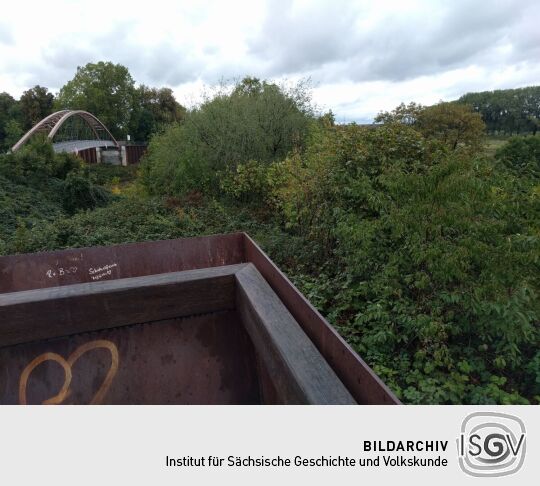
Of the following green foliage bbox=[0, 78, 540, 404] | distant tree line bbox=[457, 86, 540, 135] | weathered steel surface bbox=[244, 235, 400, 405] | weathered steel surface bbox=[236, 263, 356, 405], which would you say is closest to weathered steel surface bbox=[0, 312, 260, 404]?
weathered steel surface bbox=[236, 263, 356, 405]

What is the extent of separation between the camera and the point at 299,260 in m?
6.26

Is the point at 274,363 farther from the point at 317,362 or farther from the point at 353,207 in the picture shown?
the point at 353,207

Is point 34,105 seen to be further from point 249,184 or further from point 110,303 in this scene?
point 110,303

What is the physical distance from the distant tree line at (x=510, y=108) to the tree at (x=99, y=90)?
47.4 metres

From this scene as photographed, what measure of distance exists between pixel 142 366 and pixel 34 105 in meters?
61.7

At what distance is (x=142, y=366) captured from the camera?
337 cm

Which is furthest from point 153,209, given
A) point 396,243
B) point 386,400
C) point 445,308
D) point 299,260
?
point 386,400

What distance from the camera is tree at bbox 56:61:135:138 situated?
175 feet

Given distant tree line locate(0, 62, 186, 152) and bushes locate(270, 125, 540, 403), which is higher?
distant tree line locate(0, 62, 186, 152)

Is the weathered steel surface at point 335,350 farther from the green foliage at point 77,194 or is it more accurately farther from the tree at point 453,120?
the tree at point 453,120

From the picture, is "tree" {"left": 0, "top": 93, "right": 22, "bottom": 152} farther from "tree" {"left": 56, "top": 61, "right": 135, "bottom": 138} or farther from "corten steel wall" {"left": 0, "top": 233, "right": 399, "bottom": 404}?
"corten steel wall" {"left": 0, "top": 233, "right": 399, "bottom": 404}

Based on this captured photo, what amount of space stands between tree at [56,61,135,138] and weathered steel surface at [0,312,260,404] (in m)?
58.5

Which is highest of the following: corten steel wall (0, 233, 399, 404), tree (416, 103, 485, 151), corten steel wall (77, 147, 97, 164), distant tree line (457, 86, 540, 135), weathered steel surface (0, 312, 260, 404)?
distant tree line (457, 86, 540, 135)

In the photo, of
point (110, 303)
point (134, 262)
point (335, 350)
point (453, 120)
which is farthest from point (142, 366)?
point (453, 120)
